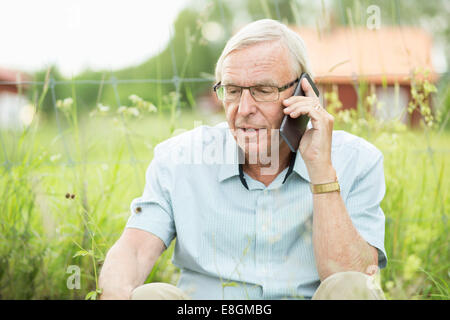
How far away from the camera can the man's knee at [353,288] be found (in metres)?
1.39

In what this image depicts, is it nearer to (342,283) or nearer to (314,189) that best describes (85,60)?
(314,189)

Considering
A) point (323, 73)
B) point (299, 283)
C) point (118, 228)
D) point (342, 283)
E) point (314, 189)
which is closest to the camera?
point (342, 283)

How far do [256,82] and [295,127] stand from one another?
0.23 m

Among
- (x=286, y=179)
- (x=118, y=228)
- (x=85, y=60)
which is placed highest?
(x=85, y=60)

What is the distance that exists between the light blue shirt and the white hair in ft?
1.24

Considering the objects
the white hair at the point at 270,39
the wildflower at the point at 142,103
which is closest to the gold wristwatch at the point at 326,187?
the white hair at the point at 270,39

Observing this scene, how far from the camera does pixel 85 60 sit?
8.79 feet

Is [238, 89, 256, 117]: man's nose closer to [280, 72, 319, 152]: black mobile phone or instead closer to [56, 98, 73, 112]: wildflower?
[280, 72, 319, 152]: black mobile phone

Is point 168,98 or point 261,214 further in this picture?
point 168,98

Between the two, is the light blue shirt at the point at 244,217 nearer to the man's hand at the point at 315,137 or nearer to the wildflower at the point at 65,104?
the man's hand at the point at 315,137

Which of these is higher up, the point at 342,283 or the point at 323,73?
the point at 323,73

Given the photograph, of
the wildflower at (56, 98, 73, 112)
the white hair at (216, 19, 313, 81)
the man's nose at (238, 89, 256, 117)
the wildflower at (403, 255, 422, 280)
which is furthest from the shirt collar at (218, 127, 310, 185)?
the wildflower at (56, 98, 73, 112)
